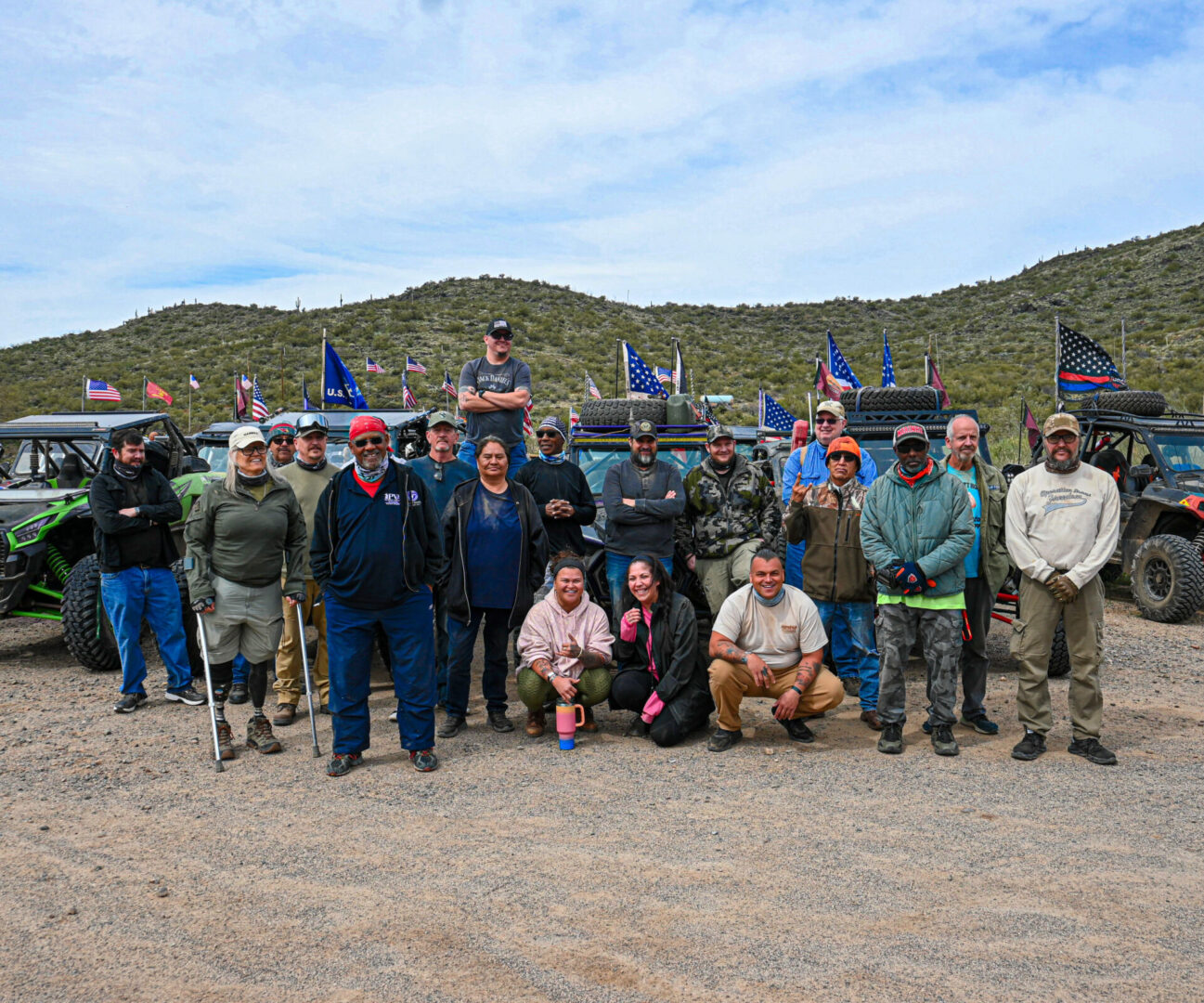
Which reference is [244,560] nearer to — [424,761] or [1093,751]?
[424,761]

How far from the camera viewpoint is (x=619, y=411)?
884cm

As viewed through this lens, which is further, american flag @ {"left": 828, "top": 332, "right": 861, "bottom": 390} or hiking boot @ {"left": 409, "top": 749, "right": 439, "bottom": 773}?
american flag @ {"left": 828, "top": 332, "right": 861, "bottom": 390}

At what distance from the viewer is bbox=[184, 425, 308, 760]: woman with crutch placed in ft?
19.4

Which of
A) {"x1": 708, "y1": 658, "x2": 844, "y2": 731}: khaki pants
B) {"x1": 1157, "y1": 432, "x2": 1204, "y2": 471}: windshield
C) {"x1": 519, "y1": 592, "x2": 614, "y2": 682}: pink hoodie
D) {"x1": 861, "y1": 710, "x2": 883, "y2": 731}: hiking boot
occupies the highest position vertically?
{"x1": 1157, "y1": 432, "x2": 1204, "y2": 471}: windshield

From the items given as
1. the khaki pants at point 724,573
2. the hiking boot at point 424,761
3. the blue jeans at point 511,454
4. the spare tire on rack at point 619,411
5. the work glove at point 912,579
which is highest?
the spare tire on rack at point 619,411

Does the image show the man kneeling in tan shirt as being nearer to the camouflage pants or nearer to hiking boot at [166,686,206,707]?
the camouflage pants

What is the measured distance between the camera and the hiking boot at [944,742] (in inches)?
225

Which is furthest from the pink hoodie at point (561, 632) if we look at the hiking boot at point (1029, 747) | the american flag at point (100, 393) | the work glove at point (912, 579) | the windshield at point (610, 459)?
the american flag at point (100, 393)

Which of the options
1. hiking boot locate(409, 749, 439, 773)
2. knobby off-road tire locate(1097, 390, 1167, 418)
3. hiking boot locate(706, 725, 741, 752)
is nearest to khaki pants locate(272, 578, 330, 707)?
hiking boot locate(409, 749, 439, 773)

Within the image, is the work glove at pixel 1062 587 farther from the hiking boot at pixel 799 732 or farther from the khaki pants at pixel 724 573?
the khaki pants at pixel 724 573

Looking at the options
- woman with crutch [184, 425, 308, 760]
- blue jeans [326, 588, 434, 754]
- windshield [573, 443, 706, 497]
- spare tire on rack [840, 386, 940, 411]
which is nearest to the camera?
blue jeans [326, 588, 434, 754]

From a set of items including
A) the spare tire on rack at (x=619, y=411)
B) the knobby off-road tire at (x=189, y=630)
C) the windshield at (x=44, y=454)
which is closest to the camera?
the knobby off-road tire at (x=189, y=630)

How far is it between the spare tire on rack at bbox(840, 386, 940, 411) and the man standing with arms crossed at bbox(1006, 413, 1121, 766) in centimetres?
341

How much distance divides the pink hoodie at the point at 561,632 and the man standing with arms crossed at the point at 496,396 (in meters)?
1.50
